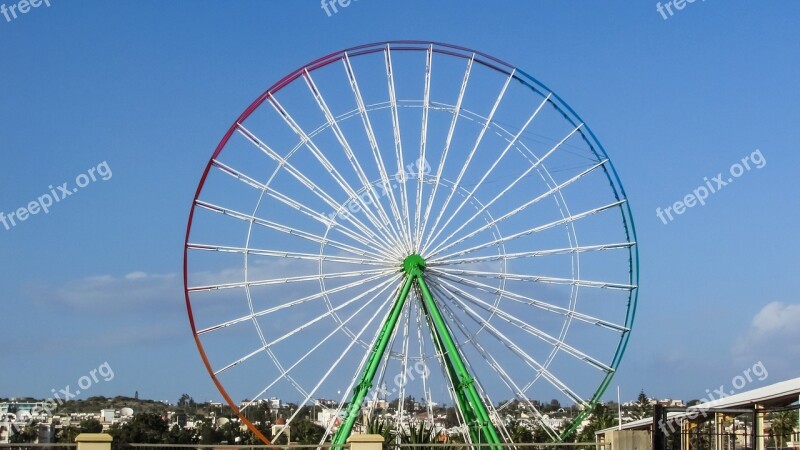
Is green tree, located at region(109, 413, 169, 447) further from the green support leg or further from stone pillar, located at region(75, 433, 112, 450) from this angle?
stone pillar, located at region(75, 433, 112, 450)

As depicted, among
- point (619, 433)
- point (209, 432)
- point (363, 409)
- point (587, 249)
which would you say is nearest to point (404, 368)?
point (363, 409)

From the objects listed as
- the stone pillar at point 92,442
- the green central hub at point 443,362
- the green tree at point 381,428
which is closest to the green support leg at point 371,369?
the green central hub at point 443,362

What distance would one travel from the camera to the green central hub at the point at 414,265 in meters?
34.0

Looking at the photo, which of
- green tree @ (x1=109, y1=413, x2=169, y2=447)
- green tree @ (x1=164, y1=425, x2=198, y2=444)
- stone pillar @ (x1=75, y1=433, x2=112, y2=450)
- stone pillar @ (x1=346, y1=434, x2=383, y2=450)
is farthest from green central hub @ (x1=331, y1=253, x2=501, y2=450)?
green tree @ (x1=164, y1=425, x2=198, y2=444)

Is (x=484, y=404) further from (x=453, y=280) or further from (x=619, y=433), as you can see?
(x=619, y=433)

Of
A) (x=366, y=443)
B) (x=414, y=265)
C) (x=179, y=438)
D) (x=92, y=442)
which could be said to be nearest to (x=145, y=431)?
(x=179, y=438)

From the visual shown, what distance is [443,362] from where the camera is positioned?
112 feet

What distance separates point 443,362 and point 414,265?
9.88 ft

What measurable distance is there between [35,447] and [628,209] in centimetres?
2005

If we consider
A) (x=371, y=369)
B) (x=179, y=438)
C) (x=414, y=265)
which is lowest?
(x=179, y=438)

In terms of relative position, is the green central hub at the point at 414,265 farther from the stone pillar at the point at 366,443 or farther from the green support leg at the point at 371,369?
the stone pillar at the point at 366,443

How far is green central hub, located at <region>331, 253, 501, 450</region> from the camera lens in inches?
1300

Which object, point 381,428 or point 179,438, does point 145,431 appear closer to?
point 179,438

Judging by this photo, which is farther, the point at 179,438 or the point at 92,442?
the point at 179,438
